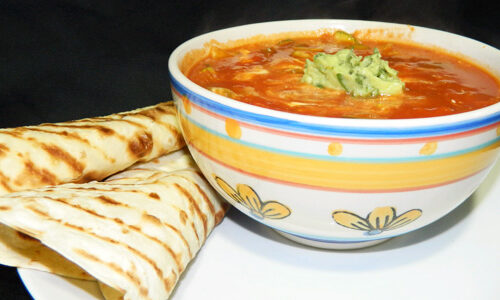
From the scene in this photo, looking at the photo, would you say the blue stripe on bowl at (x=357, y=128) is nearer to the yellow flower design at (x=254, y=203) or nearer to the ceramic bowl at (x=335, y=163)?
the ceramic bowl at (x=335, y=163)

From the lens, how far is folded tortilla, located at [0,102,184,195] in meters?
1.42

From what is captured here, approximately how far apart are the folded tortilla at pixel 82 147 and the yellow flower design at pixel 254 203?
39 cm

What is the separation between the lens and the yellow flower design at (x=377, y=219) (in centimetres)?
125

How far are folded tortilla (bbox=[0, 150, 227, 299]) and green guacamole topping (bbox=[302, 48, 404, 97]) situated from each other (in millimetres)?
464

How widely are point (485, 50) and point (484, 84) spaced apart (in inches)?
7.8

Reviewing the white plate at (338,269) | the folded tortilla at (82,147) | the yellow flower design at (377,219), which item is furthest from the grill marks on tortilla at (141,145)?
the yellow flower design at (377,219)

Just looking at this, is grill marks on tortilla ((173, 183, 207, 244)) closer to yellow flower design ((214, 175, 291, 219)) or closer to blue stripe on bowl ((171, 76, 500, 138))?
yellow flower design ((214, 175, 291, 219))

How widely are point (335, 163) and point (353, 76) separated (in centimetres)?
43

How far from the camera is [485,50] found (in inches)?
70.7

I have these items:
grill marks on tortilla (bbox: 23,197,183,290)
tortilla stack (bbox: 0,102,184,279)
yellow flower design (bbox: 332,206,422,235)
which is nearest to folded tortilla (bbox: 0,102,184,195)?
tortilla stack (bbox: 0,102,184,279)

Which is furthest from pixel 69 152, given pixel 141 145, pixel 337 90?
pixel 337 90

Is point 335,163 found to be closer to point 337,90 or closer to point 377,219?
point 377,219

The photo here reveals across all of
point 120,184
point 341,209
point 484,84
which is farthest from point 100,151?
point 484,84

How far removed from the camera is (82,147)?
1.55 meters
